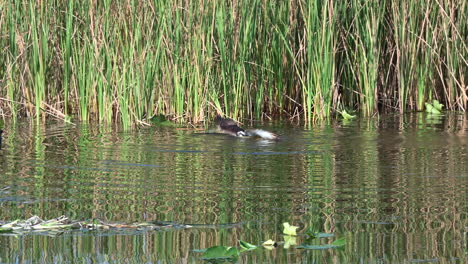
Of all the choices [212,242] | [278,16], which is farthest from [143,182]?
[278,16]

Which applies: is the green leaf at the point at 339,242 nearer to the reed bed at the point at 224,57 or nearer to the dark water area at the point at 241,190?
the dark water area at the point at 241,190

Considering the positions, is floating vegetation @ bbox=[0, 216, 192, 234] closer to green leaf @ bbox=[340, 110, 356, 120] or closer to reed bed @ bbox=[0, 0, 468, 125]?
reed bed @ bbox=[0, 0, 468, 125]

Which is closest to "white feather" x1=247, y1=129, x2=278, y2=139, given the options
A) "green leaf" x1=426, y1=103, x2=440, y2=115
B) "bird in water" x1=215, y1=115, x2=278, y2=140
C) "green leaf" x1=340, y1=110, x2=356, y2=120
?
"bird in water" x1=215, y1=115, x2=278, y2=140

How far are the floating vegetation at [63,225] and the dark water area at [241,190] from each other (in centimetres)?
6

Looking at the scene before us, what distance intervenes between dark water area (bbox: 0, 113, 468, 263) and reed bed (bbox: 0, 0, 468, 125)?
59 cm

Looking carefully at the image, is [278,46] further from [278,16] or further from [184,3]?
[184,3]

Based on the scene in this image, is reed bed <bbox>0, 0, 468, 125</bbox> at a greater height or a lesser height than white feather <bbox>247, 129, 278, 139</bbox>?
greater

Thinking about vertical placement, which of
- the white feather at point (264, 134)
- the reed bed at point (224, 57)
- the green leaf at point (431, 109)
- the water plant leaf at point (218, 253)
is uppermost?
the reed bed at point (224, 57)

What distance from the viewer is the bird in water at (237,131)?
28.0 feet

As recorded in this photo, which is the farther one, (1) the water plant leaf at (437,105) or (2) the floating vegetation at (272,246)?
(1) the water plant leaf at (437,105)

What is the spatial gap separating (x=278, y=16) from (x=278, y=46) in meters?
0.32

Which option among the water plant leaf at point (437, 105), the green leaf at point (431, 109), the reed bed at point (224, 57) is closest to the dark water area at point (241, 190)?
the reed bed at point (224, 57)

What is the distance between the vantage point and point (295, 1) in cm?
1033

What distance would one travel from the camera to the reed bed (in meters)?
9.56
